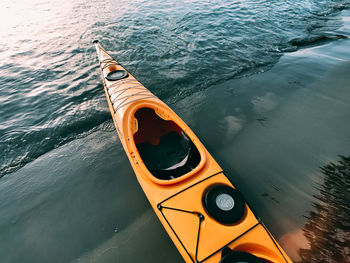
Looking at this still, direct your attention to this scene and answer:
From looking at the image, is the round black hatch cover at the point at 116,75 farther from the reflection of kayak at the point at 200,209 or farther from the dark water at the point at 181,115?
the reflection of kayak at the point at 200,209

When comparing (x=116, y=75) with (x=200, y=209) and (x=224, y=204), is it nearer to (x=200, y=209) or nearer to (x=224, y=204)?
(x=200, y=209)

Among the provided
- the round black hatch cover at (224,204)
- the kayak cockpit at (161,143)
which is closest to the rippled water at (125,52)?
the kayak cockpit at (161,143)

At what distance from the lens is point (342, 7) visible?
11.8 m

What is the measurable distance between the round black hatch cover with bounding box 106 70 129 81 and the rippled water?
946 mm

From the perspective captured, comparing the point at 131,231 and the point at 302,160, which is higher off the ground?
the point at 302,160

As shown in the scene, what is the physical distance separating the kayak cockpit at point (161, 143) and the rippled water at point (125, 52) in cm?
140

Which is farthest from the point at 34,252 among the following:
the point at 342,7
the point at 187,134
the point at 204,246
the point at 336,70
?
the point at 342,7

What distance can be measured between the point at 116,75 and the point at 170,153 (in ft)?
11.8

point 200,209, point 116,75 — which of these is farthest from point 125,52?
point 200,209

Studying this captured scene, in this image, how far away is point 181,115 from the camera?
5.49 meters

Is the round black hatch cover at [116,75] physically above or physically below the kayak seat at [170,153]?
above

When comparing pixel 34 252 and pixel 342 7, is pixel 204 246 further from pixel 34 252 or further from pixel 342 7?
pixel 342 7

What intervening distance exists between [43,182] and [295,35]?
40.6 feet

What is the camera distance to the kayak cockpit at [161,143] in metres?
4.00
